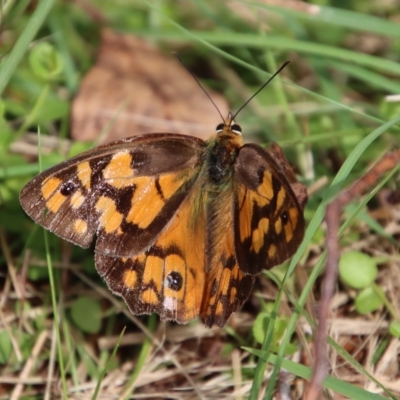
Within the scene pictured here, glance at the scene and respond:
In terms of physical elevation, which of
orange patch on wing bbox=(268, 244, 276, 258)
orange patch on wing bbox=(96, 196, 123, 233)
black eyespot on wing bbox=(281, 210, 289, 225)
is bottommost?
orange patch on wing bbox=(96, 196, 123, 233)

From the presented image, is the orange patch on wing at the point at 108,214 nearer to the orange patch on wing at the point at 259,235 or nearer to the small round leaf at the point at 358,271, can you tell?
the orange patch on wing at the point at 259,235

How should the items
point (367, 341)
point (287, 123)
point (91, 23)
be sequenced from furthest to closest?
point (91, 23), point (287, 123), point (367, 341)

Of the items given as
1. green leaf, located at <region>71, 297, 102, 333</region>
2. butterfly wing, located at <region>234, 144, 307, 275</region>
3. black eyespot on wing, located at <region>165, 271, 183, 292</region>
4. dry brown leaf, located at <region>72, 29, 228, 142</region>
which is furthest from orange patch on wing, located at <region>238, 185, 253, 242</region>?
dry brown leaf, located at <region>72, 29, 228, 142</region>

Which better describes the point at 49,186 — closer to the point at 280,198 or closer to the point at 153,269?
the point at 153,269

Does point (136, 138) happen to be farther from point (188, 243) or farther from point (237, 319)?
point (237, 319)

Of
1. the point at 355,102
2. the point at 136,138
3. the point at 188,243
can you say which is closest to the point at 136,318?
the point at 188,243

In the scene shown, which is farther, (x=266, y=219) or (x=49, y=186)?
(x=49, y=186)

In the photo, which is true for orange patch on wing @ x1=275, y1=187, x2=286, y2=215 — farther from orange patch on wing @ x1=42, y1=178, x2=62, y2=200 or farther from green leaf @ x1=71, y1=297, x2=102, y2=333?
green leaf @ x1=71, y1=297, x2=102, y2=333

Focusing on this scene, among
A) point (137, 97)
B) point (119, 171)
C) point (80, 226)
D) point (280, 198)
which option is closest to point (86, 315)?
point (80, 226)
